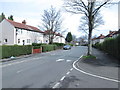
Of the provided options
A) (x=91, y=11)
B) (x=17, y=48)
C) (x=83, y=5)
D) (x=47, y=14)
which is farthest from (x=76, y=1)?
(x=47, y=14)

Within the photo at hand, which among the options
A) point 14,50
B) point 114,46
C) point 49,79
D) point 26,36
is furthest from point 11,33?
point 49,79

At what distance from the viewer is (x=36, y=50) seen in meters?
28.8

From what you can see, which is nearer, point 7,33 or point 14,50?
point 14,50

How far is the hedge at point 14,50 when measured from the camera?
58.1ft

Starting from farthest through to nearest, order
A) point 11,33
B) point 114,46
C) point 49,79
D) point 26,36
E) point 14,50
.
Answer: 1. point 26,36
2. point 11,33
3. point 14,50
4. point 114,46
5. point 49,79

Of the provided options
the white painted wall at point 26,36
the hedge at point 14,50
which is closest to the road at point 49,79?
the hedge at point 14,50

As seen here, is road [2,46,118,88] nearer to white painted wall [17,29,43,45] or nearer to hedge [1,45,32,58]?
hedge [1,45,32,58]

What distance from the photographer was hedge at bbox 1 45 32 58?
1772 cm

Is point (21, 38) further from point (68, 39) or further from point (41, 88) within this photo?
point (68, 39)

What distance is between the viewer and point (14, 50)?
2006 centimetres

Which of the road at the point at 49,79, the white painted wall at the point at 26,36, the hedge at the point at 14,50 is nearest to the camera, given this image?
the road at the point at 49,79

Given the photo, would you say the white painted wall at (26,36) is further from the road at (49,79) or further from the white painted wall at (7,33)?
the road at (49,79)

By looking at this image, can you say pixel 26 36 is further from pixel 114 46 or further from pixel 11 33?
pixel 114 46

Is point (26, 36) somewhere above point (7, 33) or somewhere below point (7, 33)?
below
